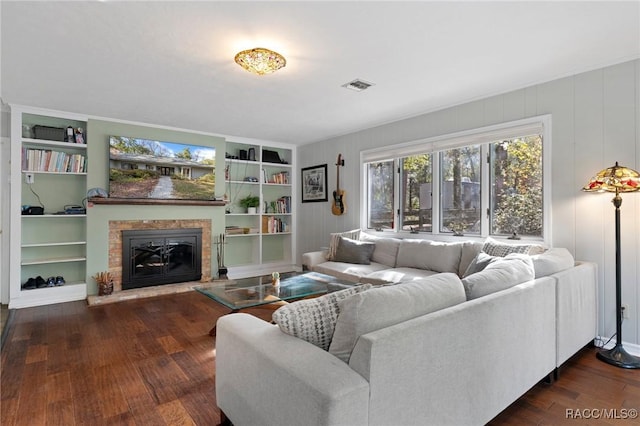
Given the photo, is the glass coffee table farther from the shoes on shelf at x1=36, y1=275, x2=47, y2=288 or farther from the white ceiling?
the shoes on shelf at x1=36, y1=275, x2=47, y2=288

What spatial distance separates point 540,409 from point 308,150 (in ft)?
16.6

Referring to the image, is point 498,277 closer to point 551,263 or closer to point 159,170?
point 551,263

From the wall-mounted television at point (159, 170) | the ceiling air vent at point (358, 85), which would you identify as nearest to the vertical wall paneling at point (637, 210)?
the ceiling air vent at point (358, 85)

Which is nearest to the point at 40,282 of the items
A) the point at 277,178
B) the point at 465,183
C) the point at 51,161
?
the point at 51,161

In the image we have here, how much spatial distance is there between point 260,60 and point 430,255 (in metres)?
2.70

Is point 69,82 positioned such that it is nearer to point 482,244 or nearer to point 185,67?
point 185,67

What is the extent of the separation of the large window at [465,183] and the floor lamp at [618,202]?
669 millimetres

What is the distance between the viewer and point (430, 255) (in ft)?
12.7

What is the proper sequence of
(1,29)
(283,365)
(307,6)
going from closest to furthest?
1. (283,365)
2. (307,6)
3. (1,29)

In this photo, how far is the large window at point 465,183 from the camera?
3.43 meters

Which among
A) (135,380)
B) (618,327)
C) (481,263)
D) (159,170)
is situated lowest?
(135,380)

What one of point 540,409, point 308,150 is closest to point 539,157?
point 540,409

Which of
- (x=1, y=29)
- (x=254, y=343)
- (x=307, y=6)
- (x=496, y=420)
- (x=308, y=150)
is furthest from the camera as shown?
(x=308, y=150)

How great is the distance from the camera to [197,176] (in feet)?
17.3
